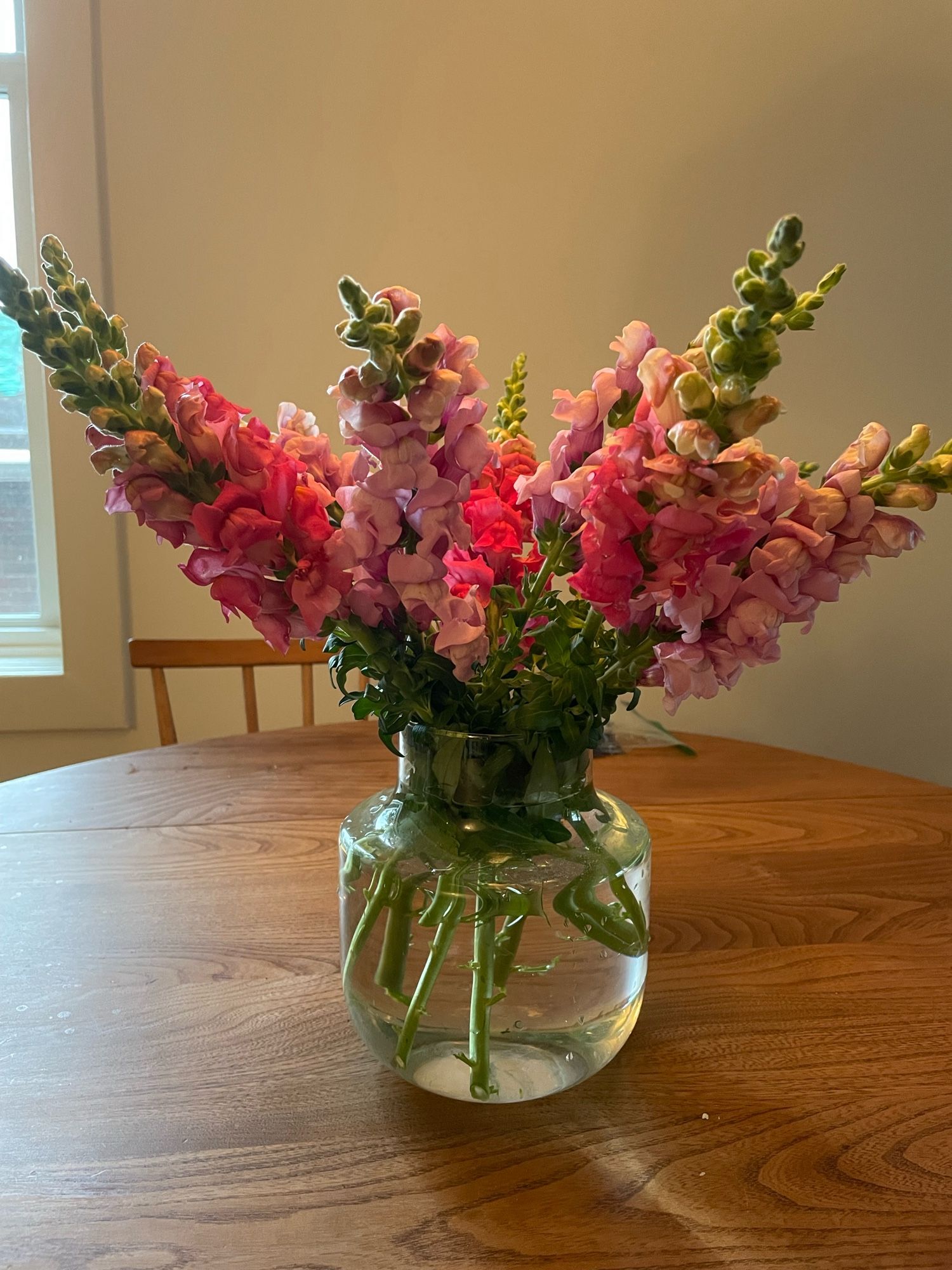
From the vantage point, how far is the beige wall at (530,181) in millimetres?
1705

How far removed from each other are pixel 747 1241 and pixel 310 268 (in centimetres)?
171

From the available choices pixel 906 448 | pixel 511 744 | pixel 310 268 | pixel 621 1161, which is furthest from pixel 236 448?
pixel 310 268

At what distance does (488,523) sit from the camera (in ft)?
1.76

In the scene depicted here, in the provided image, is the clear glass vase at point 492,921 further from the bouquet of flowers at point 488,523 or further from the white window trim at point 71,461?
the white window trim at point 71,461

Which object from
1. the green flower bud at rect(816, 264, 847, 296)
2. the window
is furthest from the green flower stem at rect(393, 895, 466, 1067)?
the window

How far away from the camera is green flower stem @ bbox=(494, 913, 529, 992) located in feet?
1.80

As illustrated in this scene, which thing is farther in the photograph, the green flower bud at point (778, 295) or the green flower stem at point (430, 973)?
the green flower stem at point (430, 973)

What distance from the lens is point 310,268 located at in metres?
1.79

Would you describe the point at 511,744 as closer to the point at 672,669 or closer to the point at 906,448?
the point at 672,669

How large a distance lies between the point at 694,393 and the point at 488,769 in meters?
0.24

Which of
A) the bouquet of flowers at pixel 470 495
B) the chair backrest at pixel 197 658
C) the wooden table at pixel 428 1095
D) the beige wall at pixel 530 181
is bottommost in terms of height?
the wooden table at pixel 428 1095

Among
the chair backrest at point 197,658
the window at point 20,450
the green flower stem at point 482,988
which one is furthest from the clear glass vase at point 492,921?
the window at point 20,450

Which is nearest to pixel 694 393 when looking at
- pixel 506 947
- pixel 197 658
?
pixel 506 947

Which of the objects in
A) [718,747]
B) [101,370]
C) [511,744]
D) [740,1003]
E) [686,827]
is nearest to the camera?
[101,370]
